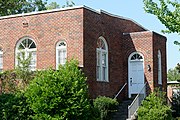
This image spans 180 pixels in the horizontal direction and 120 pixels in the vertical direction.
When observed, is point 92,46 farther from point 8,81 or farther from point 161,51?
point 161,51

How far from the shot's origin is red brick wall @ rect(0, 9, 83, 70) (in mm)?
22734

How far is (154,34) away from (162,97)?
4.14 meters

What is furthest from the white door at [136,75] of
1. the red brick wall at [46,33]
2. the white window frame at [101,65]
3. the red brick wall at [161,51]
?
the red brick wall at [46,33]

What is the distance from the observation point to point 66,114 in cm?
1691

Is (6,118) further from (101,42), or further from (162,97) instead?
(162,97)

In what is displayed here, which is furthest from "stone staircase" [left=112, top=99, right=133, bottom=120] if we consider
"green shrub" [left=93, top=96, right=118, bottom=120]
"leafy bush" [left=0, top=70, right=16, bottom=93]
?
"leafy bush" [left=0, top=70, right=16, bottom=93]

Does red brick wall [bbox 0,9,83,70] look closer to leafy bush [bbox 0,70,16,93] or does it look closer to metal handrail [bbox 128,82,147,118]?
leafy bush [bbox 0,70,16,93]

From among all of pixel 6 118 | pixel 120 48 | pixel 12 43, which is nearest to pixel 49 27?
pixel 12 43

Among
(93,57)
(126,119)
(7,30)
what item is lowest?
(126,119)

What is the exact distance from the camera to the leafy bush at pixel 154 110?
22.1 meters

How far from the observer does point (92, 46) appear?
23406 mm

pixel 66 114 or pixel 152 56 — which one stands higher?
pixel 152 56

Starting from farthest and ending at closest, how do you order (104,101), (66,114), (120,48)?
1. (120,48)
2. (104,101)
3. (66,114)

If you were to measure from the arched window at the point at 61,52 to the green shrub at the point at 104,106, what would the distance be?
2.99 m
